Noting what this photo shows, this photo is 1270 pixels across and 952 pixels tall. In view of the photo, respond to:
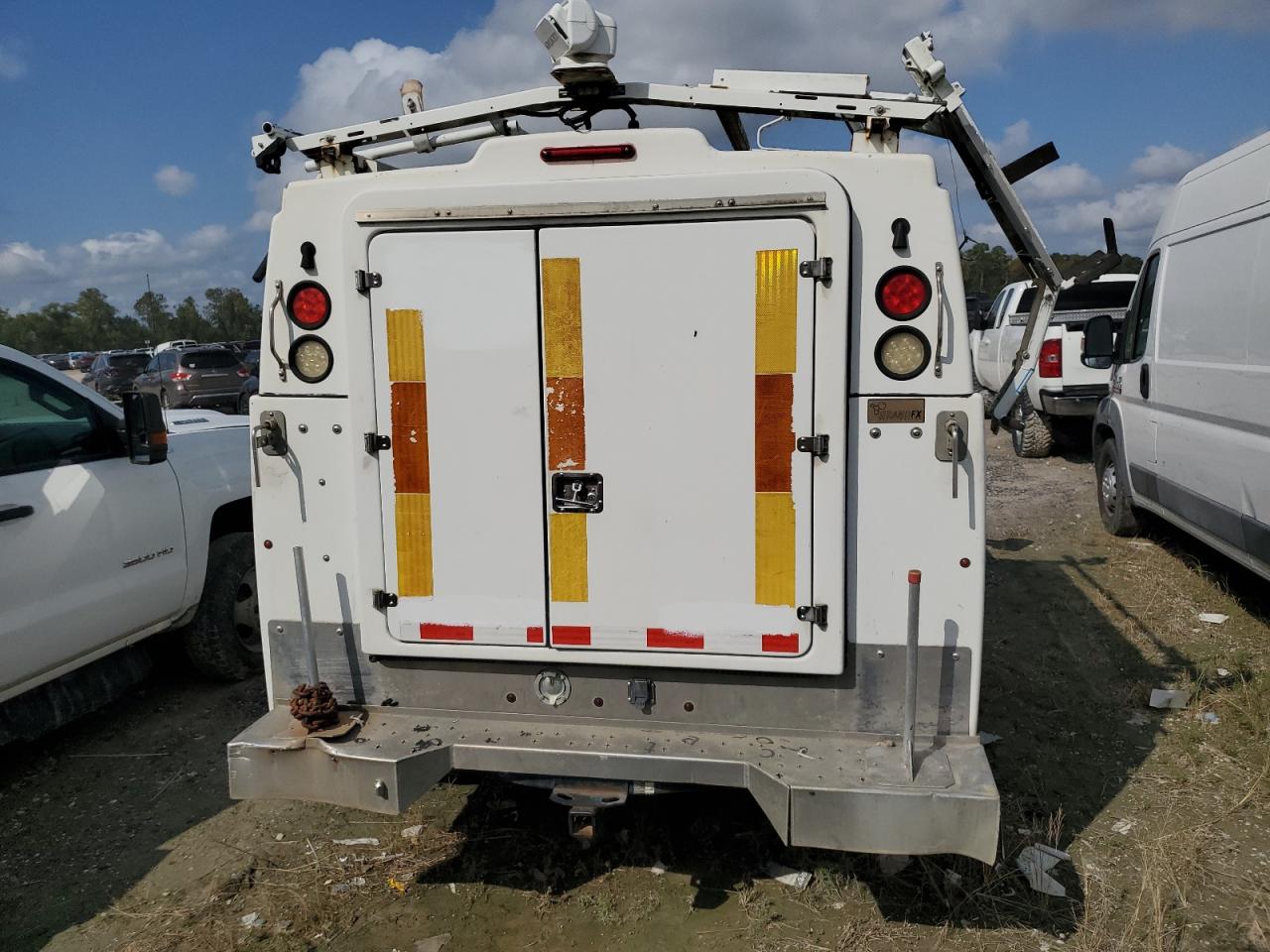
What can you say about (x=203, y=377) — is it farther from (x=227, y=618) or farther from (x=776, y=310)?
(x=776, y=310)

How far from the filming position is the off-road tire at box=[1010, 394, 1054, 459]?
12.3 m

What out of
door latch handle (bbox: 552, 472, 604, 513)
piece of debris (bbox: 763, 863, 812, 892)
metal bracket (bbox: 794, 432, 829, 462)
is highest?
metal bracket (bbox: 794, 432, 829, 462)

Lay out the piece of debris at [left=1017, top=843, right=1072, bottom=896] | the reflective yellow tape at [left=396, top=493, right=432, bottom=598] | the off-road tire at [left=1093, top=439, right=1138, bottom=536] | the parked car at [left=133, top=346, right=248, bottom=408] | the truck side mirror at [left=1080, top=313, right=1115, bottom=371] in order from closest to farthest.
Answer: the reflective yellow tape at [left=396, top=493, right=432, bottom=598], the piece of debris at [left=1017, top=843, right=1072, bottom=896], the truck side mirror at [left=1080, top=313, right=1115, bottom=371], the off-road tire at [left=1093, top=439, right=1138, bottom=536], the parked car at [left=133, top=346, right=248, bottom=408]

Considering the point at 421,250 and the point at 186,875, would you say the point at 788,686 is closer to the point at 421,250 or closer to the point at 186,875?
the point at 421,250

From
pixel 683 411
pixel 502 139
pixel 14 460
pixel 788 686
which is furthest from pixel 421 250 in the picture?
pixel 14 460

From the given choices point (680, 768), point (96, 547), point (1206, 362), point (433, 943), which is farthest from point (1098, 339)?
point (96, 547)

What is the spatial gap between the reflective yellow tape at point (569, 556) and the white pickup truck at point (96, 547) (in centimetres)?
245

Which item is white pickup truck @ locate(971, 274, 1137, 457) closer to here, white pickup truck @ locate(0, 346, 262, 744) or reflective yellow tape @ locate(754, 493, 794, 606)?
reflective yellow tape @ locate(754, 493, 794, 606)

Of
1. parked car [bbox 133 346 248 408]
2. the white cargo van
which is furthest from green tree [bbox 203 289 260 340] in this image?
the white cargo van

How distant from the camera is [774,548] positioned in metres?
3.04

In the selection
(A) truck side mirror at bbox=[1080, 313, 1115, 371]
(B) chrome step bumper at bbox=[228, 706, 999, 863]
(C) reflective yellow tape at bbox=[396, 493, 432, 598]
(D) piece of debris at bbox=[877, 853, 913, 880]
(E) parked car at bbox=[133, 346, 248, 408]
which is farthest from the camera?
(E) parked car at bbox=[133, 346, 248, 408]

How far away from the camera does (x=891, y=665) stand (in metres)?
3.06

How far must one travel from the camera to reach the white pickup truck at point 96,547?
13.3ft

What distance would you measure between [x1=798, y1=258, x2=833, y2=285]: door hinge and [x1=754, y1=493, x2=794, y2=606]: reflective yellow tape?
69cm
